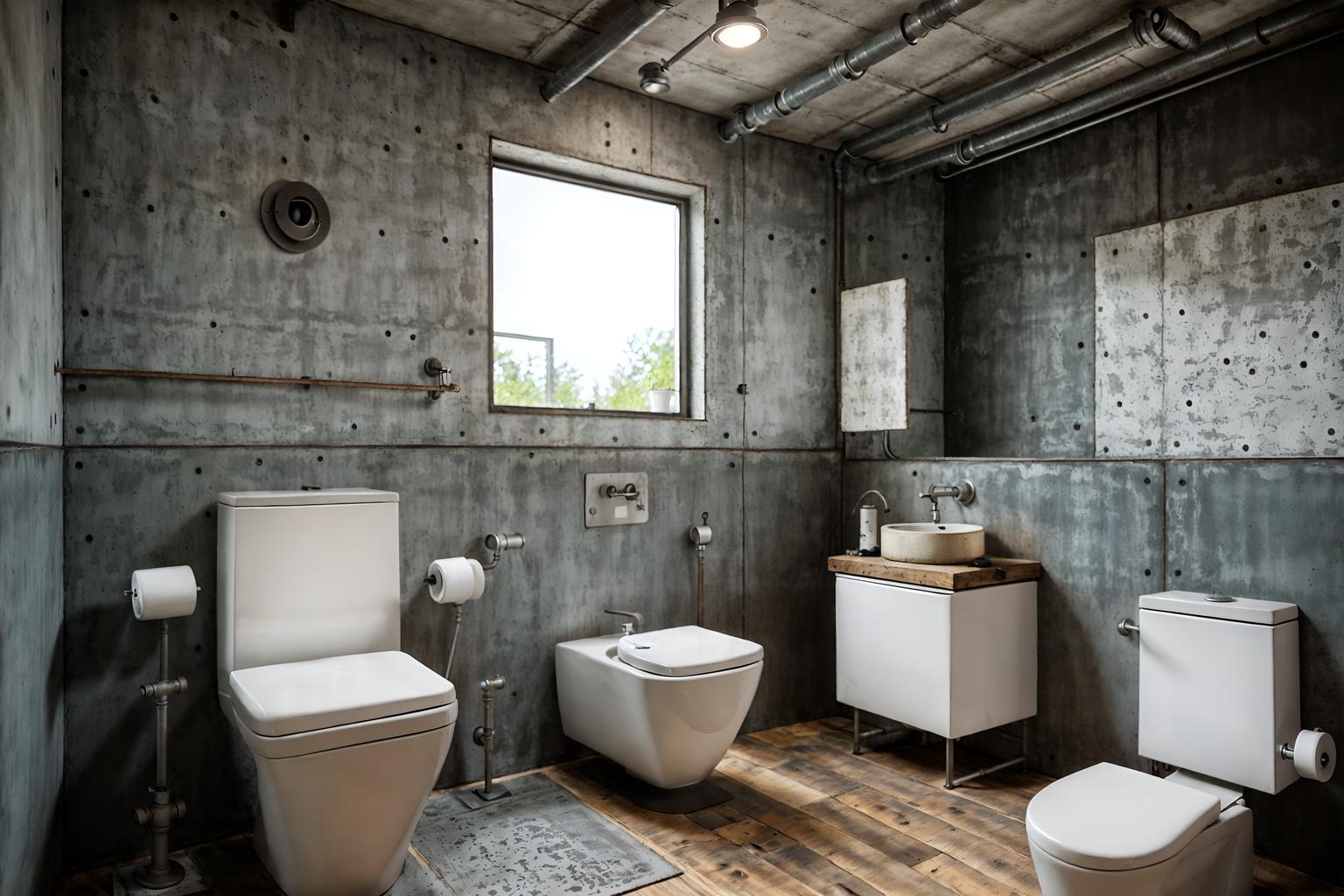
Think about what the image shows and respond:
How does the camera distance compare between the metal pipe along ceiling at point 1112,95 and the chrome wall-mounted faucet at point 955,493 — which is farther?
the chrome wall-mounted faucet at point 955,493

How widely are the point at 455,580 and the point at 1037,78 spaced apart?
2583 millimetres

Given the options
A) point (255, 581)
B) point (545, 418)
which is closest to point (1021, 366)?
point (545, 418)

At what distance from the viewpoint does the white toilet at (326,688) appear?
1899mm

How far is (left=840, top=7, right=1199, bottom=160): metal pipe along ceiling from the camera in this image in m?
2.54

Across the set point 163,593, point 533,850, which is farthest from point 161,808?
point 533,850

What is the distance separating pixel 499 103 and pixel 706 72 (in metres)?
0.76

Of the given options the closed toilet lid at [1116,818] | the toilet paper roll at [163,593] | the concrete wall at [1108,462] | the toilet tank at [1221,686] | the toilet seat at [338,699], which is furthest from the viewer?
the concrete wall at [1108,462]

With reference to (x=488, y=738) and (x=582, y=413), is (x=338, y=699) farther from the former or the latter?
(x=582, y=413)

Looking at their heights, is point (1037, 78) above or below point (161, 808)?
above

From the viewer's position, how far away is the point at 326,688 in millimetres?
2045

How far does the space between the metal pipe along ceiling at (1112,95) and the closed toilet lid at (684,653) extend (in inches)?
87.6

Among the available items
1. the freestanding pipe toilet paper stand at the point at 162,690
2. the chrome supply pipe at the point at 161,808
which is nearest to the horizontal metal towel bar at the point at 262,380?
the freestanding pipe toilet paper stand at the point at 162,690

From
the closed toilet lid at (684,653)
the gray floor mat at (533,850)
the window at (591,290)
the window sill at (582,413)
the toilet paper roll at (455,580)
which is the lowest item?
the gray floor mat at (533,850)

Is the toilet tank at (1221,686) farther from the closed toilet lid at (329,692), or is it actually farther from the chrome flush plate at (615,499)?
the closed toilet lid at (329,692)
